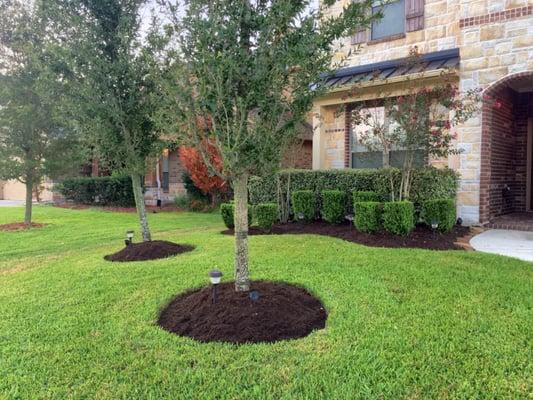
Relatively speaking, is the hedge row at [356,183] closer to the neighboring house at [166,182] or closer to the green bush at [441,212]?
the green bush at [441,212]

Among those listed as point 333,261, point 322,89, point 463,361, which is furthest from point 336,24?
point 333,261

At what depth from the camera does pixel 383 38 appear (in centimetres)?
960

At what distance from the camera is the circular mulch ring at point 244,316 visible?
3.20 m

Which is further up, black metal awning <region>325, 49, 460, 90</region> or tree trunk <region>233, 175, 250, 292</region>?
black metal awning <region>325, 49, 460, 90</region>

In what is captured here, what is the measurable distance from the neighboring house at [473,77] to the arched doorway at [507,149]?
0.07 feet

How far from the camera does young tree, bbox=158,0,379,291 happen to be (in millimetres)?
3093

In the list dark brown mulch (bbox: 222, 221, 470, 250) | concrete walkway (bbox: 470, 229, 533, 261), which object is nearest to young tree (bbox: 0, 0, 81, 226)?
dark brown mulch (bbox: 222, 221, 470, 250)

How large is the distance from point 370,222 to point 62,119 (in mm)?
5338

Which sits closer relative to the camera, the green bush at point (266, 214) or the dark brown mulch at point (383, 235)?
the dark brown mulch at point (383, 235)

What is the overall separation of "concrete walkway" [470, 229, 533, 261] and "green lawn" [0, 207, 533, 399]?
554mm

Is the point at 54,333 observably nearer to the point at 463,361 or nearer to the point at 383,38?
the point at 463,361

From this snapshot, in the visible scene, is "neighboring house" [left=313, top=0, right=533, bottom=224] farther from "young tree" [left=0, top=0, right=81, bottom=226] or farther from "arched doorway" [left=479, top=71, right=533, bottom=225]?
"young tree" [left=0, top=0, right=81, bottom=226]

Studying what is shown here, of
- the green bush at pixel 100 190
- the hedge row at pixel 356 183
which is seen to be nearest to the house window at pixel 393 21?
the hedge row at pixel 356 183

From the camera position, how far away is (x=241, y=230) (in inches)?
145
